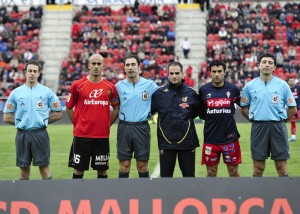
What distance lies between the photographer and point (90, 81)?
9.18 metres

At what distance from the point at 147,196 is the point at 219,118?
2055 mm

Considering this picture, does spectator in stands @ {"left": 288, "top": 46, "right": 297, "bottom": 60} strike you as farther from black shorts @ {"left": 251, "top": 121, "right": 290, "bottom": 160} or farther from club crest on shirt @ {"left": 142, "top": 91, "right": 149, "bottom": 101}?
club crest on shirt @ {"left": 142, "top": 91, "right": 149, "bottom": 101}

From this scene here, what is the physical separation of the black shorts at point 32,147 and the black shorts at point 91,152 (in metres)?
0.45

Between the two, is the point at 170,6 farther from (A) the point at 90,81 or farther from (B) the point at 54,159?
(A) the point at 90,81

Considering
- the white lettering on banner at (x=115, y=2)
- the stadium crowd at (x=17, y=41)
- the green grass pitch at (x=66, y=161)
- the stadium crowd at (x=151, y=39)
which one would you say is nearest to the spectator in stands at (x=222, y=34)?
the stadium crowd at (x=151, y=39)

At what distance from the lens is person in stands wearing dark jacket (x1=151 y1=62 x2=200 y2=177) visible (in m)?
8.83

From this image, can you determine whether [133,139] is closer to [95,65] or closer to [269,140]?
[95,65]

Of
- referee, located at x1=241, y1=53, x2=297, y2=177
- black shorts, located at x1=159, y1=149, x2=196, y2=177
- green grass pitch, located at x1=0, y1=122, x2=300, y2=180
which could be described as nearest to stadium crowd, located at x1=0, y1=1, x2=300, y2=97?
green grass pitch, located at x1=0, y1=122, x2=300, y2=180

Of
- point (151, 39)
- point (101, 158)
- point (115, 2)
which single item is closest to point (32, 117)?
point (101, 158)

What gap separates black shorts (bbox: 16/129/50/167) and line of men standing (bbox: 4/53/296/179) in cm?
8

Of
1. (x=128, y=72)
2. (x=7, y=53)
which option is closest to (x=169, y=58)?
(x=7, y=53)

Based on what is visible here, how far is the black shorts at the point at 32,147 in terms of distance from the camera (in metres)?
9.25

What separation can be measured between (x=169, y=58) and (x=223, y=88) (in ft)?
77.6

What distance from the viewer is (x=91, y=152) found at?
9.18 meters
